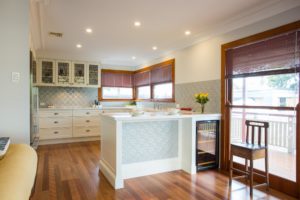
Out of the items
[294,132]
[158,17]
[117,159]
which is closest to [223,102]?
[294,132]

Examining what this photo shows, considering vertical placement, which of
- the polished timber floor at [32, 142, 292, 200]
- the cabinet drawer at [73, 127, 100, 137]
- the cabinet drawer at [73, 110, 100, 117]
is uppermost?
the cabinet drawer at [73, 110, 100, 117]

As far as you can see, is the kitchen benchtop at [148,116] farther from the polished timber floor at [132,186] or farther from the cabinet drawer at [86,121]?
the cabinet drawer at [86,121]

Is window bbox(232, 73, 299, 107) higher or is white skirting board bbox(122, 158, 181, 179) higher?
window bbox(232, 73, 299, 107)

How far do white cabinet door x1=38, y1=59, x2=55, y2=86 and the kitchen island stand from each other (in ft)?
10.2

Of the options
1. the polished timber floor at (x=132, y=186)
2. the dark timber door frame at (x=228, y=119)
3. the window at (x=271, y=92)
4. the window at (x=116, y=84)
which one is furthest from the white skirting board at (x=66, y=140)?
A: the window at (x=271, y=92)

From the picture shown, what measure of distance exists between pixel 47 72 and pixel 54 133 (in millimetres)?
1686

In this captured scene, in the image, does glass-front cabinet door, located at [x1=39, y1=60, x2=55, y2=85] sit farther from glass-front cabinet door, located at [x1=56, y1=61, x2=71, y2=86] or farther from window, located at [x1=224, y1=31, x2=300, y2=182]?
window, located at [x1=224, y1=31, x2=300, y2=182]

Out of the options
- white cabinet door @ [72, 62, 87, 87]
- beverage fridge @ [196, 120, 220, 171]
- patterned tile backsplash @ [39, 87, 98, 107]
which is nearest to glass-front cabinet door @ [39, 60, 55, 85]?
patterned tile backsplash @ [39, 87, 98, 107]

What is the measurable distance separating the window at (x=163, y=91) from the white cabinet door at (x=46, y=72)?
2886 millimetres

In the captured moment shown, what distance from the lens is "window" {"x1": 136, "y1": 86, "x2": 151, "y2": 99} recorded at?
20.5 ft

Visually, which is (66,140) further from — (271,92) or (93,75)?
(271,92)

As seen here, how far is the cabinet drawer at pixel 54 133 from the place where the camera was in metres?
5.15

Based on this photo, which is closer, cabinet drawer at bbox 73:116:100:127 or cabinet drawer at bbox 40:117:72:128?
cabinet drawer at bbox 40:117:72:128

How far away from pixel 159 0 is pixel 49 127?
4.28 meters
